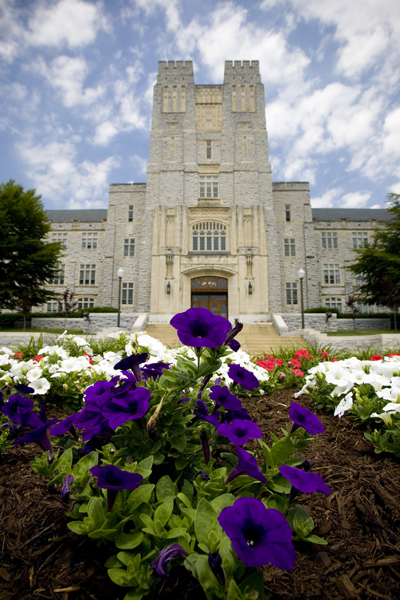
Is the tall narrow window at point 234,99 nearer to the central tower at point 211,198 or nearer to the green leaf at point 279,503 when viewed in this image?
the central tower at point 211,198

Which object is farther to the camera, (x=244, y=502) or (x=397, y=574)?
(x=397, y=574)

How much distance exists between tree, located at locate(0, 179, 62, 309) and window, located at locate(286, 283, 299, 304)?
62.6 ft

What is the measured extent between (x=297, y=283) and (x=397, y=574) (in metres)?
29.0

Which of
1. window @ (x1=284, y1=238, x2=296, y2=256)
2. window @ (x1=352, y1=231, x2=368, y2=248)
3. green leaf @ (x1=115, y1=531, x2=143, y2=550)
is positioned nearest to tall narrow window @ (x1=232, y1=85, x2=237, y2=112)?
window @ (x1=284, y1=238, x2=296, y2=256)

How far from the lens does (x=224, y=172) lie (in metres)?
28.4

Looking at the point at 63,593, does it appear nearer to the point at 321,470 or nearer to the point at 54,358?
the point at 321,470

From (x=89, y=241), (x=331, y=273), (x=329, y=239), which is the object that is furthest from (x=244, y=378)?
(x=329, y=239)

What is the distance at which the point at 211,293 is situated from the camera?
27.1 m

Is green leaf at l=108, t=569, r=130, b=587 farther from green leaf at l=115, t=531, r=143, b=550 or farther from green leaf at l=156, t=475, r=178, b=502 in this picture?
green leaf at l=156, t=475, r=178, b=502

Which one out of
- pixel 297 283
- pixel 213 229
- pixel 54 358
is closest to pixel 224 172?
pixel 213 229

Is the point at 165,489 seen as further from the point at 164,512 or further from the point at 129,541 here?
A: the point at 129,541

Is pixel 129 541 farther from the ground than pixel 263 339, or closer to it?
farther from the ground

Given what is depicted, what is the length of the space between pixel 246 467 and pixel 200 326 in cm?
64

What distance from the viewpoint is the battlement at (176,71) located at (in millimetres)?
29875
